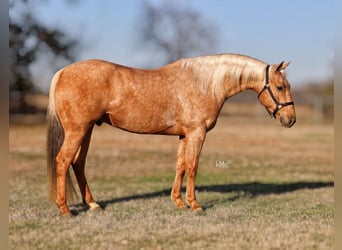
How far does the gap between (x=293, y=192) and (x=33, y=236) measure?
5.53 meters

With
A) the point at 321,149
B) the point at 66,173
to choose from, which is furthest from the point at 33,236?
the point at 321,149

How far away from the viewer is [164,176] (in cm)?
1196

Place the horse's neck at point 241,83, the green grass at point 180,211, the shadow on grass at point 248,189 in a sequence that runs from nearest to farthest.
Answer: the green grass at point 180,211 < the horse's neck at point 241,83 < the shadow on grass at point 248,189

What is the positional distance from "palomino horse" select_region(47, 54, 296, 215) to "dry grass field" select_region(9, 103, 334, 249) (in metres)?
0.60

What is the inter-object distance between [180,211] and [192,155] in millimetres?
772

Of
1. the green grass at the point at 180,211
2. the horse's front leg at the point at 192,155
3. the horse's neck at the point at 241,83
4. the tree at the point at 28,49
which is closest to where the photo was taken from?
the green grass at the point at 180,211

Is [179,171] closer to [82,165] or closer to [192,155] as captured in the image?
[192,155]

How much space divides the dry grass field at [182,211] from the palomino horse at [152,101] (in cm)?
60

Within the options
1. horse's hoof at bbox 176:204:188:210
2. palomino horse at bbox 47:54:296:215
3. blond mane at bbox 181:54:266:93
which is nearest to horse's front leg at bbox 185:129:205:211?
palomino horse at bbox 47:54:296:215

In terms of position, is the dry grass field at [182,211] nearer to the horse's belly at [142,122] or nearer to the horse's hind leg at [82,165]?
the horse's hind leg at [82,165]

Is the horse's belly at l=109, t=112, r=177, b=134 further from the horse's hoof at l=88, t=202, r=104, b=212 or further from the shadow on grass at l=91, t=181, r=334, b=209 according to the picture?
the shadow on grass at l=91, t=181, r=334, b=209

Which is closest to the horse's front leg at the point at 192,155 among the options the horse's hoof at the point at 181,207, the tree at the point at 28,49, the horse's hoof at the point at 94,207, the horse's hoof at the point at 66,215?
the horse's hoof at the point at 181,207

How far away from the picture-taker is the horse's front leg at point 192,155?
21.9 ft

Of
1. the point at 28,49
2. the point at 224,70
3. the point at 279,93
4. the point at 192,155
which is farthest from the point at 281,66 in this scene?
the point at 28,49
